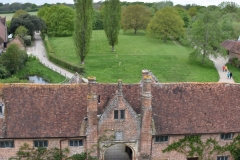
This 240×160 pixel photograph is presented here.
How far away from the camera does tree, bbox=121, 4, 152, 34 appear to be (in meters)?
122

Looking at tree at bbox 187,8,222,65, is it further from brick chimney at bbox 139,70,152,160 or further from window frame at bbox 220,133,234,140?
brick chimney at bbox 139,70,152,160

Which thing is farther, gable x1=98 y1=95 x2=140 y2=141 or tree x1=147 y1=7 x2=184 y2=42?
tree x1=147 y1=7 x2=184 y2=42

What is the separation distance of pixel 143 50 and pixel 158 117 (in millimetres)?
67353

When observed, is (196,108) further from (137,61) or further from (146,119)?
(137,61)

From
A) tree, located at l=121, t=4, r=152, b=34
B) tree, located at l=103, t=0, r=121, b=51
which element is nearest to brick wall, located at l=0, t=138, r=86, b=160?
tree, located at l=103, t=0, r=121, b=51

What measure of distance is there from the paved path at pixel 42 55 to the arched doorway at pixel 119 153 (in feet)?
89.5

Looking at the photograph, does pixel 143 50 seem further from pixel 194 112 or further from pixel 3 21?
pixel 194 112

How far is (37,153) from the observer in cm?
2691

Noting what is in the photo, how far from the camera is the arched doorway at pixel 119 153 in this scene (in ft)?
102

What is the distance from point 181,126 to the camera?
27.8 metres

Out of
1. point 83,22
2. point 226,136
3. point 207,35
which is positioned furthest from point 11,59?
point 226,136

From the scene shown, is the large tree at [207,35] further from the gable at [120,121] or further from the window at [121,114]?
the window at [121,114]

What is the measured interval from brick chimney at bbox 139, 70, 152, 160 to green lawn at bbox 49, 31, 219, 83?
31381mm

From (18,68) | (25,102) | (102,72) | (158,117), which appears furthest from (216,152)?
(18,68)
